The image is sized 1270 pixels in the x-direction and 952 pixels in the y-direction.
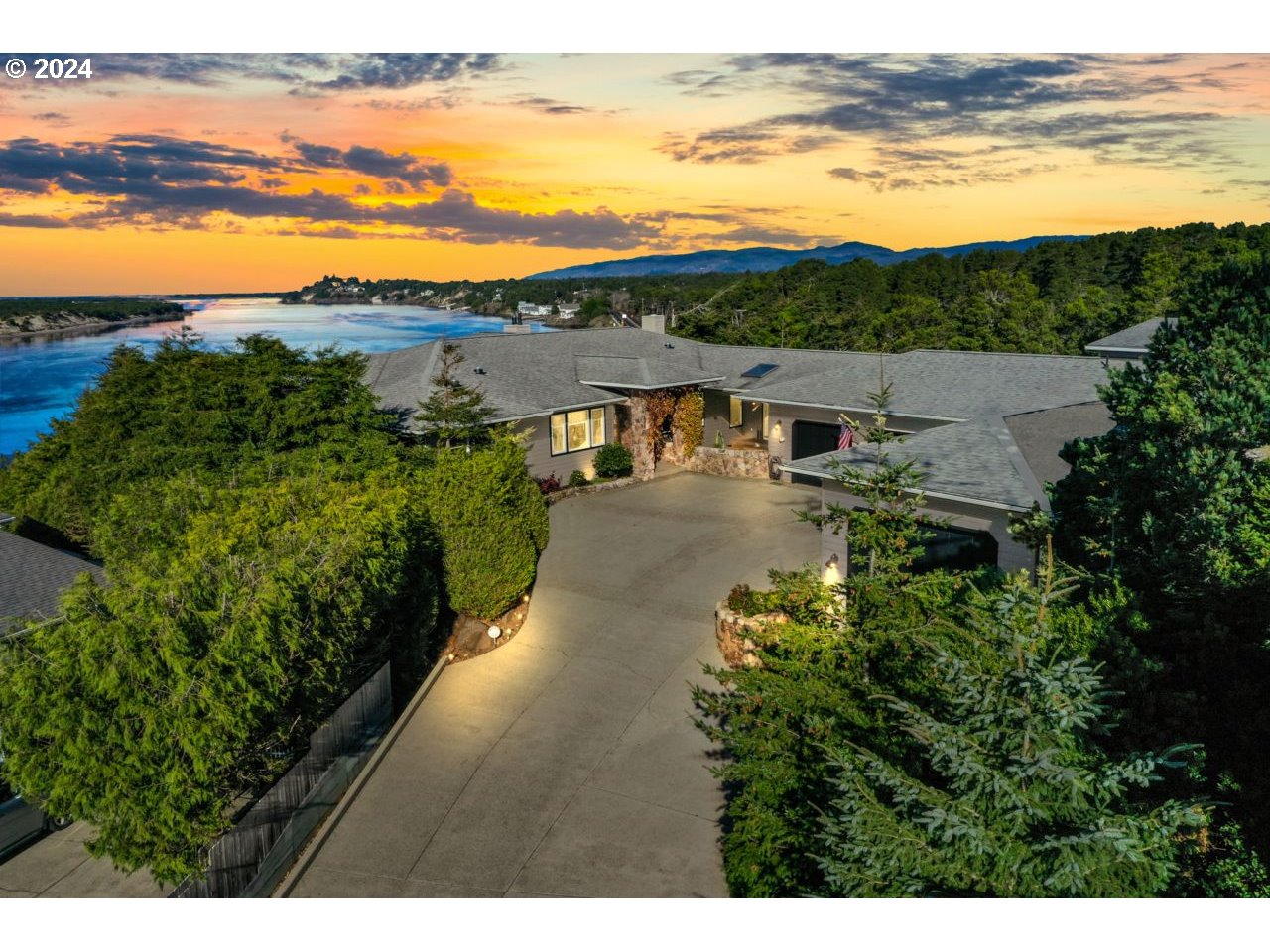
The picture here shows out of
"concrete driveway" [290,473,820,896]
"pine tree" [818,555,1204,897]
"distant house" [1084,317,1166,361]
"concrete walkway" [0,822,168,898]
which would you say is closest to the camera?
"pine tree" [818,555,1204,897]

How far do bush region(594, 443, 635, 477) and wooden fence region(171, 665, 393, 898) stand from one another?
53.3 ft

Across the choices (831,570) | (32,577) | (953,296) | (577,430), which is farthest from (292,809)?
(953,296)

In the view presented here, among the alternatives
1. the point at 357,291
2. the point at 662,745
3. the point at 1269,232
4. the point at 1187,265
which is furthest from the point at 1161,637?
the point at 357,291

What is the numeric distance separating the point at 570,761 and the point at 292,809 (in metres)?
4.45

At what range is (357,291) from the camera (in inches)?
2830

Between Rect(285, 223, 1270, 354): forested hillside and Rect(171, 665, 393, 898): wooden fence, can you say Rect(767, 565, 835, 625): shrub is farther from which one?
Rect(285, 223, 1270, 354): forested hillside

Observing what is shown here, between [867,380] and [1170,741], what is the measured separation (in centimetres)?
1877

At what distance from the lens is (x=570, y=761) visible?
13906 mm

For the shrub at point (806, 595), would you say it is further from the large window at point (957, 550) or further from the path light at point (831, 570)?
the path light at point (831, 570)

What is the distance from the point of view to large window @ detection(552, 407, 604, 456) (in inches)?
1166

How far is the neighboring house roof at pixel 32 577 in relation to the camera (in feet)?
45.1

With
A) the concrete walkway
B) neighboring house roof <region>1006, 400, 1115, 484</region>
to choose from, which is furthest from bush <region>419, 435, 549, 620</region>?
neighboring house roof <region>1006, 400, 1115, 484</region>

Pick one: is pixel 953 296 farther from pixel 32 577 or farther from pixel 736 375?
pixel 32 577

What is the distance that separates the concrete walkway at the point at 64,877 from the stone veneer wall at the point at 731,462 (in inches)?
908
